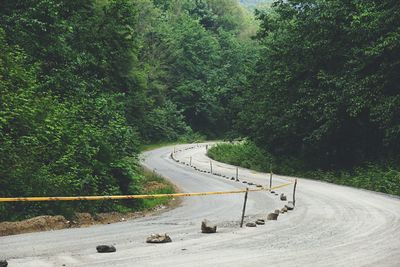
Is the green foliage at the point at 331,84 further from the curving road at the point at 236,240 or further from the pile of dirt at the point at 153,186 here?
the pile of dirt at the point at 153,186

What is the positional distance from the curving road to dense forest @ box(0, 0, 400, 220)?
285cm

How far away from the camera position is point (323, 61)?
34.7 m

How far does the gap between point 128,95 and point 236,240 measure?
1091 inches

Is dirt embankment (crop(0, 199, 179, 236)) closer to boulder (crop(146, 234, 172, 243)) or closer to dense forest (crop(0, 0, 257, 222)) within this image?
dense forest (crop(0, 0, 257, 222))

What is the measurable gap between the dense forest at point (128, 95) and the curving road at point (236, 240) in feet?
9.35

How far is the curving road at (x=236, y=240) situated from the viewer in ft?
27.6

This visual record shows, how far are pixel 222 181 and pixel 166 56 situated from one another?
6298 centimetres

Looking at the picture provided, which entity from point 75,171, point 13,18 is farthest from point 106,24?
point 75,171

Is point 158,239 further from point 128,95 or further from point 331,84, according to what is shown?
point 128,95

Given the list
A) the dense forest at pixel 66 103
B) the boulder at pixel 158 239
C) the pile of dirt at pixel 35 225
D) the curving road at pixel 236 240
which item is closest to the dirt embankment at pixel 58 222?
the pile of dirt at pixel 35 225

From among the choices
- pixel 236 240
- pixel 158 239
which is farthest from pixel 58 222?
pixel 236 240

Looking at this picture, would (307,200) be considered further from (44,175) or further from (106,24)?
(106,24)

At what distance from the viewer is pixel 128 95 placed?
122 ft

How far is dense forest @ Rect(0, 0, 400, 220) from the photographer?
51.1ft
